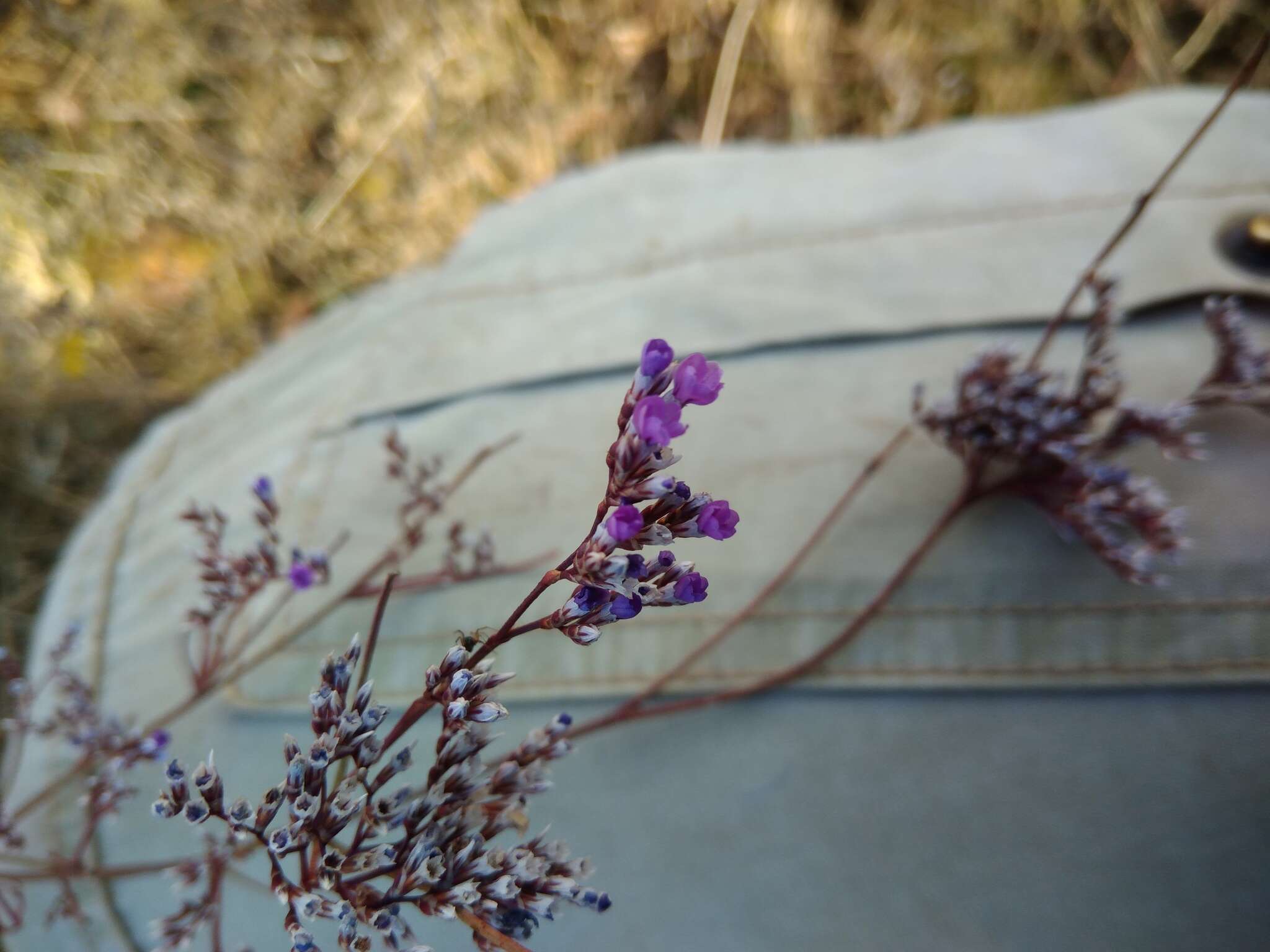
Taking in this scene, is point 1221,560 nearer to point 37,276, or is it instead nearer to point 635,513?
point 635,513

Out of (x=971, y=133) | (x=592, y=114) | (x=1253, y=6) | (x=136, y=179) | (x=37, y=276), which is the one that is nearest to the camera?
(x=971, y=133)

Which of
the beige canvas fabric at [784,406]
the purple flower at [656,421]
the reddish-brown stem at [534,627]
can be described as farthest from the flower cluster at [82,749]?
the purple flower at [656,421]

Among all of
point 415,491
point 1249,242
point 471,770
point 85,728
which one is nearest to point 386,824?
point 471,770

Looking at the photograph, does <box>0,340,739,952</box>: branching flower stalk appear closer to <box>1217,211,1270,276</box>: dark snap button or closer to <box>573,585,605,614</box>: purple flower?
<box>573,585,605,614</box>: purple flower

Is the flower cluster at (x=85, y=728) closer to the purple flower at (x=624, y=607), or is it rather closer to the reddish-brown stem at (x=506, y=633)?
the reddish-brown stem at (x=506, y=633)

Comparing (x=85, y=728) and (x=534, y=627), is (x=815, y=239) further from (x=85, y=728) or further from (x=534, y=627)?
(x=85, y=728)

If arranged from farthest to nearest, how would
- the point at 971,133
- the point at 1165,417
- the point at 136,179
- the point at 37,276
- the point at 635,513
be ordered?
the point at 136,179
the point at 37,276
the point at 971,133
the point at 1165,417
the point at 635,513

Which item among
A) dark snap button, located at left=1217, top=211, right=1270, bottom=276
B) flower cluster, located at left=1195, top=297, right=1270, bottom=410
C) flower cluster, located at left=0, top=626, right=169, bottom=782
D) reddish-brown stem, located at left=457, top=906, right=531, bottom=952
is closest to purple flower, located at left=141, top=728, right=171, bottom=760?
flower cluster, located at left=0, top=626, right=169, bottom=782

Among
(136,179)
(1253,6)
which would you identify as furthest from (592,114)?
(1253,6)
